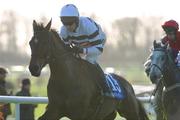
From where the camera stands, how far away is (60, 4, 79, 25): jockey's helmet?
399 inches

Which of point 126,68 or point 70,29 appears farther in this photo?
point 126,68

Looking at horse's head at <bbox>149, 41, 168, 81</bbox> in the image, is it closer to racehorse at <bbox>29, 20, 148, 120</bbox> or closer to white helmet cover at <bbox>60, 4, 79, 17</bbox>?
racehorse at <bbox>29, 20, 148, 120</bbox>

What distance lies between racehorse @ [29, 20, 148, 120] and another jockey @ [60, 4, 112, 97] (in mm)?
177

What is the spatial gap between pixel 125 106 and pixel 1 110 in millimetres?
2242

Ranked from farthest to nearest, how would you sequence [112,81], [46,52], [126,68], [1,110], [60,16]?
[126,68]
[1,110]
[112,81]
[60,16]
[46,52]

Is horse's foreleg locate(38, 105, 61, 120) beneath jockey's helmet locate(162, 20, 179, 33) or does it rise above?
beneath

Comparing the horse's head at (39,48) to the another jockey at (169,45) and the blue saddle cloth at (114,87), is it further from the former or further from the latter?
the blue saddle cloth at (114,87)

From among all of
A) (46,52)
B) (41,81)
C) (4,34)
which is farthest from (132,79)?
(46,52)

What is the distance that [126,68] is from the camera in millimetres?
42438

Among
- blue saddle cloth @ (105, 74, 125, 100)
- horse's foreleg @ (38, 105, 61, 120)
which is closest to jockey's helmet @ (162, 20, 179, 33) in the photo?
blue saddle cloth @ (105, 74, 125, 100)

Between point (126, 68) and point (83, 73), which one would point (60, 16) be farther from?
point (126, 68)

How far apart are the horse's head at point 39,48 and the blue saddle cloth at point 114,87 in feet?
5.39

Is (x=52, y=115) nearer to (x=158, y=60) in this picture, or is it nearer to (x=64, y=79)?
(x=64, y=79)

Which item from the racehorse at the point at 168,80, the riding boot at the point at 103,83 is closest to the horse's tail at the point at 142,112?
the riding boot at the point at 103,83
